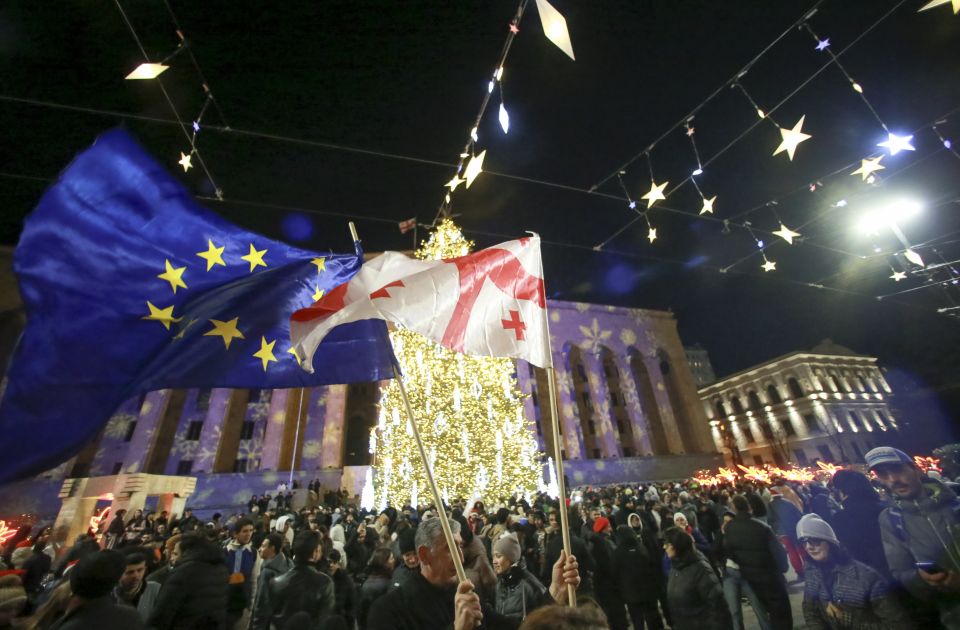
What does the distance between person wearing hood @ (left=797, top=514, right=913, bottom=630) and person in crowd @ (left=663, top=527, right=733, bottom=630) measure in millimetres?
791

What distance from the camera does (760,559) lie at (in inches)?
169

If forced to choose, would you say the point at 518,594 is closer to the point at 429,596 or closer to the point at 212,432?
the point at 429,596

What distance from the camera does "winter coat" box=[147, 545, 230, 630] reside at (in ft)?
10.2

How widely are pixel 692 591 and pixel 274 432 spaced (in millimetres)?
23317

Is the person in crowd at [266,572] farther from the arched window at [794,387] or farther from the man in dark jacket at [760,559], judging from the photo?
the arched window at [794,387]

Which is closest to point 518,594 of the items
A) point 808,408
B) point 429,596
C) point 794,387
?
point 429,596

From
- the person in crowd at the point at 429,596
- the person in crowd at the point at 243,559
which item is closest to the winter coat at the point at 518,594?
the person in crowd at the point at 429,596

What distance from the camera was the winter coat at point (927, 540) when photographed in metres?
2.71

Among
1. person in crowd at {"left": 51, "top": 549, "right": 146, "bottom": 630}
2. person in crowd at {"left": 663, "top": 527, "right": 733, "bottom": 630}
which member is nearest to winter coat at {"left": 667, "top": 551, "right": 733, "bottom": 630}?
person in crowd at {"left": 663, "top": 527, "right": 733, "bottom": 630}

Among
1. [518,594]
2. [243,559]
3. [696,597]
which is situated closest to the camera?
[518,594]

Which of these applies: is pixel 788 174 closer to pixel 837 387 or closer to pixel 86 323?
pixel 86 323

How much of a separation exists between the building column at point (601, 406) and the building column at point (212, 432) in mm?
24048

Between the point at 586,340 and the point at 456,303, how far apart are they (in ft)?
92.7

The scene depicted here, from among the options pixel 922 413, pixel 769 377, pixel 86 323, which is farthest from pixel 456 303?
pixel 769 377
